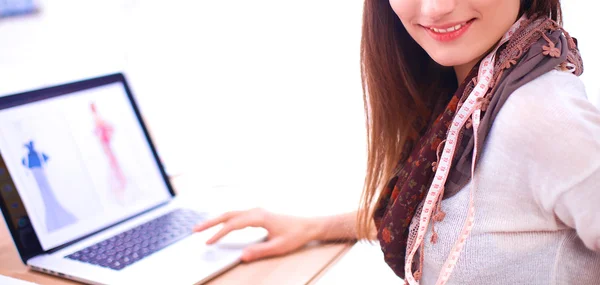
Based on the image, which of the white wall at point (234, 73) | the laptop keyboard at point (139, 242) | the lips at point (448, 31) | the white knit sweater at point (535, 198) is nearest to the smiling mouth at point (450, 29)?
the lips at point (448, 31)

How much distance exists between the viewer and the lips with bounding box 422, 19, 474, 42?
64cm

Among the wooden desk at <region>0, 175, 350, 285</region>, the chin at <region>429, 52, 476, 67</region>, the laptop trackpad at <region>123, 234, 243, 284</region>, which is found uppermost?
the chin at <region>429, 52, 476, 67</region>

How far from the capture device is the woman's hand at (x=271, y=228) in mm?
800

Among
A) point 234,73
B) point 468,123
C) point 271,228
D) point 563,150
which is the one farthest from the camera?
point 234,73

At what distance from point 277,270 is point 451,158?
11.7 inches

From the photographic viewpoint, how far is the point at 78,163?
0.96m

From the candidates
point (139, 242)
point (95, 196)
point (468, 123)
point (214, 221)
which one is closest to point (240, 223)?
point (214, 221)

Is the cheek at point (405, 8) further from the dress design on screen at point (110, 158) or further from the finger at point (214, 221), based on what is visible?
the dress design on screen at point (110, 158)

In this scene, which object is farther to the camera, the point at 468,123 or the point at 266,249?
the point at 266,249

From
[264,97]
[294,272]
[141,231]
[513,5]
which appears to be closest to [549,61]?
[513,5]

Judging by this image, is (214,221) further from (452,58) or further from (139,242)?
(452,58)

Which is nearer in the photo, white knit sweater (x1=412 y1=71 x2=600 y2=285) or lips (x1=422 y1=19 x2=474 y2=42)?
white knit sweater (x1=412 y1=71 x2=600 y2=285)

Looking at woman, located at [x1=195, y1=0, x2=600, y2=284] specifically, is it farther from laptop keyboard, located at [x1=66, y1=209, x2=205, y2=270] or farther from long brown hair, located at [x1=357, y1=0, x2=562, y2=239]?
laptop keyboard, located at [x1=66, y1=209, x2=205, y2=270]

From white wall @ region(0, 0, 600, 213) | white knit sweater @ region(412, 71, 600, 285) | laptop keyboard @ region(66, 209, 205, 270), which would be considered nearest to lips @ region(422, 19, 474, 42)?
white knit sweater @ region(412, 71, 600, 285)
